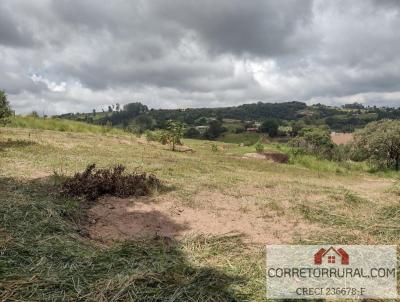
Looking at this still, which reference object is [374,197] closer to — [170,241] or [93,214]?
[170,241]

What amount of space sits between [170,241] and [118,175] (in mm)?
3359

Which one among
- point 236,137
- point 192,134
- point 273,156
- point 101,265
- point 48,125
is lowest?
point 236,137

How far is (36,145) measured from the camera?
15.3 m

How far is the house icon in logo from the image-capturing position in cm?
512

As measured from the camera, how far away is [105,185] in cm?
823

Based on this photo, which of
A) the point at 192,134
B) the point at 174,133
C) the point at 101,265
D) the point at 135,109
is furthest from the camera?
the point at 135,109

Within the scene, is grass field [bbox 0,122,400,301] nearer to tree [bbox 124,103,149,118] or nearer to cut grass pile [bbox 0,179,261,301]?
cut grass pile [bbox 0,179,261,301]

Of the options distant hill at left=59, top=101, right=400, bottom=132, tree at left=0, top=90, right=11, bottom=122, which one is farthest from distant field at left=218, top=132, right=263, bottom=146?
tree at left=0, top=90, right=11, bottom=122

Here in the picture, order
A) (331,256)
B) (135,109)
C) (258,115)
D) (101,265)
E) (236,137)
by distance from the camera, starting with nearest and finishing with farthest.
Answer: (101,265), (331,256), (236,137), (135,109), (258,115)

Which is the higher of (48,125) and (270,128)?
(48,125)

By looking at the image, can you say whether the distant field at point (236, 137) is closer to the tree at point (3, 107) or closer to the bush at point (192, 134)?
the bush at point (192, 134)

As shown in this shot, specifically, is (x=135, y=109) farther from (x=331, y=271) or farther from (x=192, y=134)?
(x=331, y=271)

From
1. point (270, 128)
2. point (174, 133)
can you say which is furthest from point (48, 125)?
point (270, 128)

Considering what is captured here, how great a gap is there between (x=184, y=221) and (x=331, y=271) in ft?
9.88
